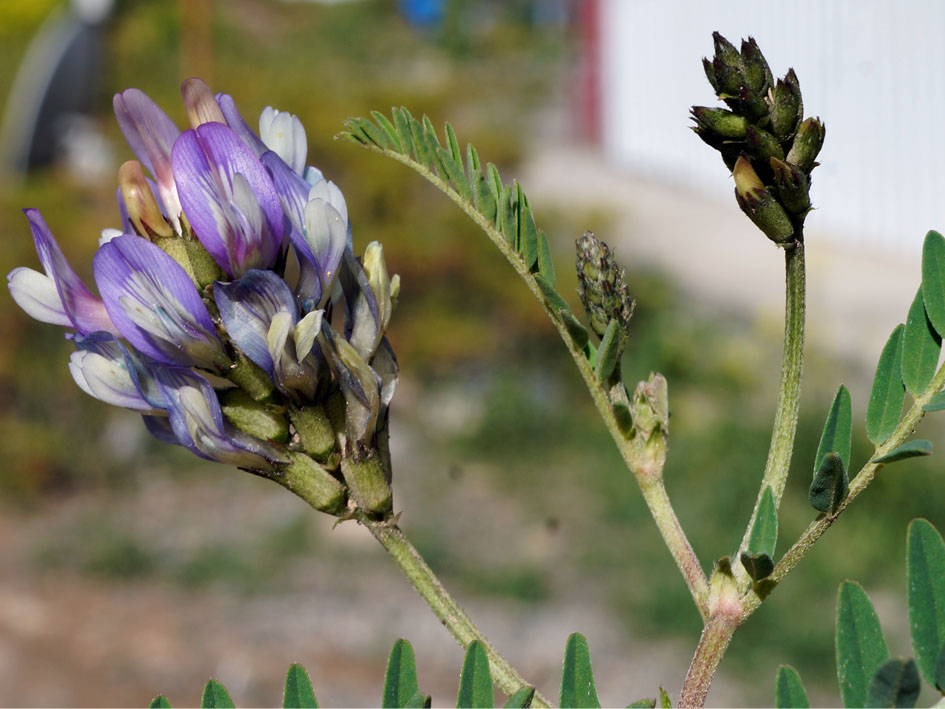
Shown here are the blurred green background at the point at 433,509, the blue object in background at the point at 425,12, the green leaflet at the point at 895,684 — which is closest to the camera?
the green leaflet at the point at 895,684

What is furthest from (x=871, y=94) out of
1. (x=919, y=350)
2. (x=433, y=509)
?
(x=919, y=350)

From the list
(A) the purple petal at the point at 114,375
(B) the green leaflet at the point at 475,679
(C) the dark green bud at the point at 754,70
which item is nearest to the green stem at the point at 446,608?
(B) the green leaflet at the point at 475,679

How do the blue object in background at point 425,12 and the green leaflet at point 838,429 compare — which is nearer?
the green leaflet at point 838,429

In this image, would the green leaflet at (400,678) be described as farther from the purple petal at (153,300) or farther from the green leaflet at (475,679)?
the purple petal at (153,300)

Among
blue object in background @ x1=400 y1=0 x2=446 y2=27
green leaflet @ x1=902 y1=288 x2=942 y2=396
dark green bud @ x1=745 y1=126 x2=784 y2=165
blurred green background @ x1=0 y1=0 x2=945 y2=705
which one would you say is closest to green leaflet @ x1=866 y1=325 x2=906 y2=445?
green leaflet @ x1=902 y1=288 x2=942 y2=396

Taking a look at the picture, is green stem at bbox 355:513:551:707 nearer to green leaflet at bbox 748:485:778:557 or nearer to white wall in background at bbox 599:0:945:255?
green leaflet at bbox 748:485:778:557

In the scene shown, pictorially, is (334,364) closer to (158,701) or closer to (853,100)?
(158,701)

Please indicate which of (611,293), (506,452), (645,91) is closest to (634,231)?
(645,91)
